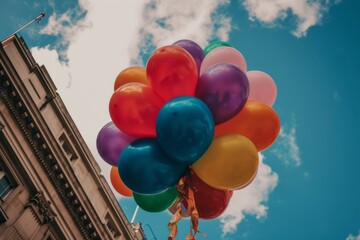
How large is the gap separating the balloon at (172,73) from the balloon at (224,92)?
31cm

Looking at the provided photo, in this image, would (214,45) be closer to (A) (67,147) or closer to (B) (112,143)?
(B) (112,143)

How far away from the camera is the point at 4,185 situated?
11492mm

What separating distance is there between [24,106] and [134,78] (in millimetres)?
8133

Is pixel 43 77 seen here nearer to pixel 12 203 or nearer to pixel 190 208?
pixel 12 203

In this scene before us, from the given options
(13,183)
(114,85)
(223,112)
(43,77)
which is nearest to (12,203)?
(13,183)

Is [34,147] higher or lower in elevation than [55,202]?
higher

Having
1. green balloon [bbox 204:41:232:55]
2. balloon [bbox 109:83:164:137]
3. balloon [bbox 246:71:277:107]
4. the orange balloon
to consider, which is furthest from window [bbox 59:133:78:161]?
balloon [bbox 246:71:277:107]

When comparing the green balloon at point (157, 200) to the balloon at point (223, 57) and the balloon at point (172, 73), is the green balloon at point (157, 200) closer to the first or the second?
the balloon at point (172, 73)

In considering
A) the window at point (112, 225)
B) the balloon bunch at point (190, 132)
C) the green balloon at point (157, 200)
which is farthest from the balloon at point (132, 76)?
the window at point (112, 225)

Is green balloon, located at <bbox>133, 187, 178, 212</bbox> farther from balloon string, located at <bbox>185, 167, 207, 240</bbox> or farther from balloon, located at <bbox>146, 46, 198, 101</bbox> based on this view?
balloon, located at <bbox>146, 46, 198, 101</bbox>

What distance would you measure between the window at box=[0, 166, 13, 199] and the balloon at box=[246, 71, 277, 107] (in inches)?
396

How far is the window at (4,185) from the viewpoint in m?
11.3

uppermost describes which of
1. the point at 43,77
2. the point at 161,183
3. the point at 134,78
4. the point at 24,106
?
the point at 43,77

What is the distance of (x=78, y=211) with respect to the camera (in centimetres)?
1327
